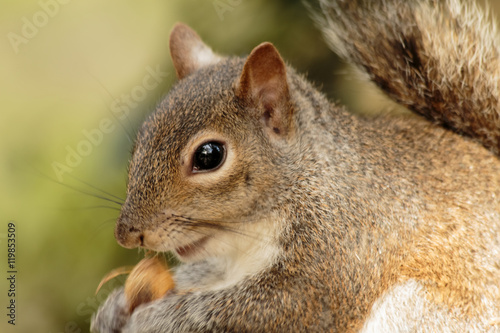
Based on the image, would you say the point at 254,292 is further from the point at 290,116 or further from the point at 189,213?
the point at 290,116

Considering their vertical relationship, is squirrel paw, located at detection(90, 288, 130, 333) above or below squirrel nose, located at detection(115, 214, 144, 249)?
below

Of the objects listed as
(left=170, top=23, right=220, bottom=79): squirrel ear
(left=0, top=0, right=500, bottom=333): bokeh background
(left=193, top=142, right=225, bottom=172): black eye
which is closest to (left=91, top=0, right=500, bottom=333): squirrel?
(left=193, top=142, right=225, bottom=172): black eye

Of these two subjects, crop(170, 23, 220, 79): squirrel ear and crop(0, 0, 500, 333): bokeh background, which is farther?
crop(0, 0, 500, 333): bokeh background

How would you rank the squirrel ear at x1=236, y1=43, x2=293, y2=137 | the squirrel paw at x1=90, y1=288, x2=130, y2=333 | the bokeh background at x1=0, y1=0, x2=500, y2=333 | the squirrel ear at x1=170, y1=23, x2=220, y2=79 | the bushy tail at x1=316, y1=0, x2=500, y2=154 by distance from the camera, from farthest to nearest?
the bokeh background at x1=0, y1=0, x2=500, y2=333 < the squirrel ear at x1=170, y1=23, x2=220, y2=79 < the bushy tail at x1=316, y1=0, x2=500, y2=154 < the squirrel paw at x1=90, y1=288, x2=130, y2=333 < the squirrel ear at x1=236, y1=43, x2=293, y2=137

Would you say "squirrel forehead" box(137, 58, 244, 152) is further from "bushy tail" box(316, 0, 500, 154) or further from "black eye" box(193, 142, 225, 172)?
"bushy tail" box(316, 0, 500, 154)

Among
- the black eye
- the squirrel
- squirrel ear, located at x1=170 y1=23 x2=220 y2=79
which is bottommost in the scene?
the squirrel

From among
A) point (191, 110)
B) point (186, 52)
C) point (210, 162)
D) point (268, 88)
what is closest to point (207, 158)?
point (210, 162)

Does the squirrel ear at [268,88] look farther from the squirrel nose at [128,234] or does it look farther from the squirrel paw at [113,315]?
the squirrel paw at [113,315]

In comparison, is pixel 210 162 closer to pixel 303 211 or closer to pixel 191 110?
pixel 191 110
